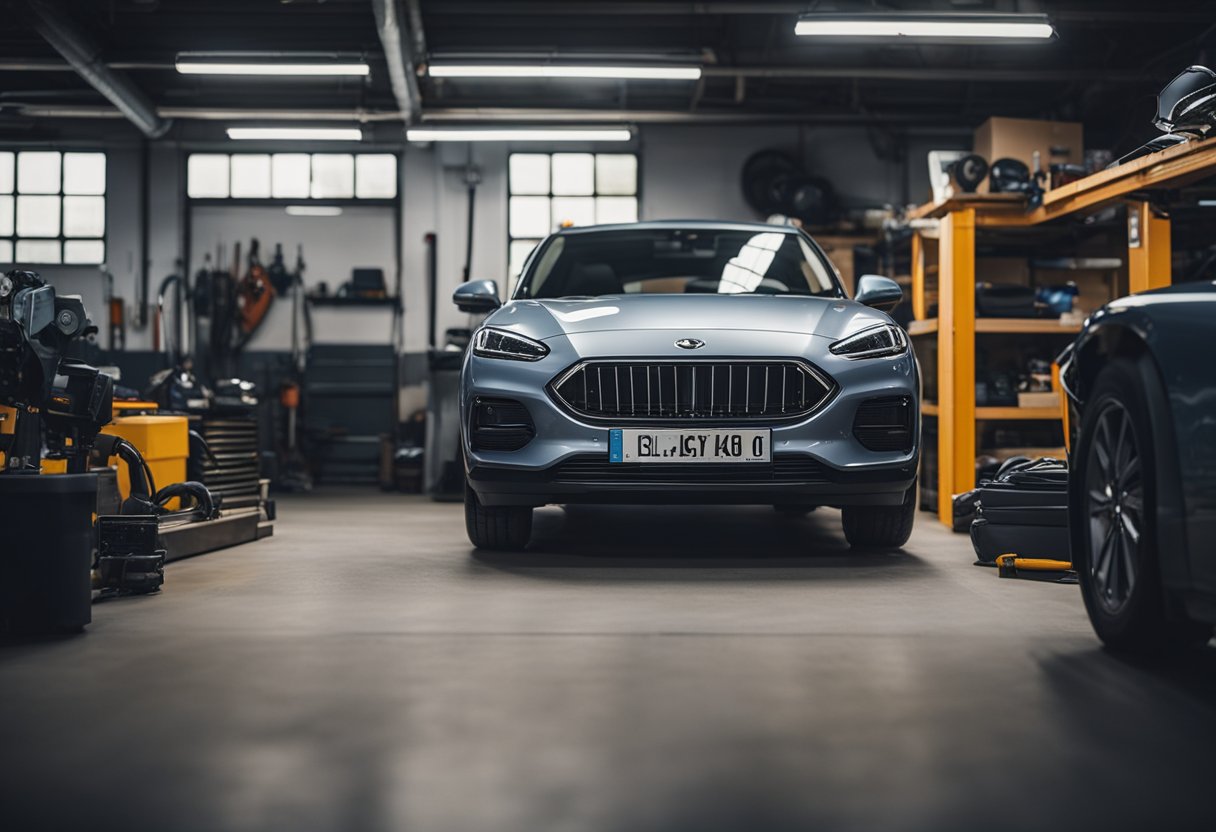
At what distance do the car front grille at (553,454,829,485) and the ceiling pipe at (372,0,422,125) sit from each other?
569cm

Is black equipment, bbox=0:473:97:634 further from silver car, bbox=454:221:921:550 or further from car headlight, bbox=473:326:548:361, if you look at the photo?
car headlight, bbox=473:326:548:361

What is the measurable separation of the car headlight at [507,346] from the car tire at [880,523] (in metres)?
1.46

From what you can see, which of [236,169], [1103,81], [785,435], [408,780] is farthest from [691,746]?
[236,169]

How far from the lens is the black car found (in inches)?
101

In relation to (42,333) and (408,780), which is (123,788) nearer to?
(408,780)

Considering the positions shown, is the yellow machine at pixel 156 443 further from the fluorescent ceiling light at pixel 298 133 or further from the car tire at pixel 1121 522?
the fluorescent ceiling light at pixel 298 133

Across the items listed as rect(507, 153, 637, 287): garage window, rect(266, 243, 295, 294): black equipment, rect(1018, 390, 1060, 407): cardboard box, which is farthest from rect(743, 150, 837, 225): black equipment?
rect(1018, 390, 1060, 407): cardboard box

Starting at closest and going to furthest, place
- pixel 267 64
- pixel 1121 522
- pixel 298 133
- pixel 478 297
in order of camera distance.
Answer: pixel 1121 522 → pixel 478 297 → pixel 267 64 → pixel 298 133

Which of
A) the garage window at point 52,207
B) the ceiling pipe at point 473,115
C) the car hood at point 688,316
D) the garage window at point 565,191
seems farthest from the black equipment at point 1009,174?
the garage window at point 52,207

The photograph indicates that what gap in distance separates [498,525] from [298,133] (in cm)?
761

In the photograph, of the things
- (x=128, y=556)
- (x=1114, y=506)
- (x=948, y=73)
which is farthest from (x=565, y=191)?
(x=1114, y=506)

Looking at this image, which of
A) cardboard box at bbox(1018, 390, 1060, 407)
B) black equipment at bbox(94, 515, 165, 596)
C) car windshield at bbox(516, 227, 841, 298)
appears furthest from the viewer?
cardboard box at bbox(1018, 390, 1060, 407)

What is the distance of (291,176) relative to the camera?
12992 mm

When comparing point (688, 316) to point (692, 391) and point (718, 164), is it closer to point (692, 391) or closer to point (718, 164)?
point (692, 391)
